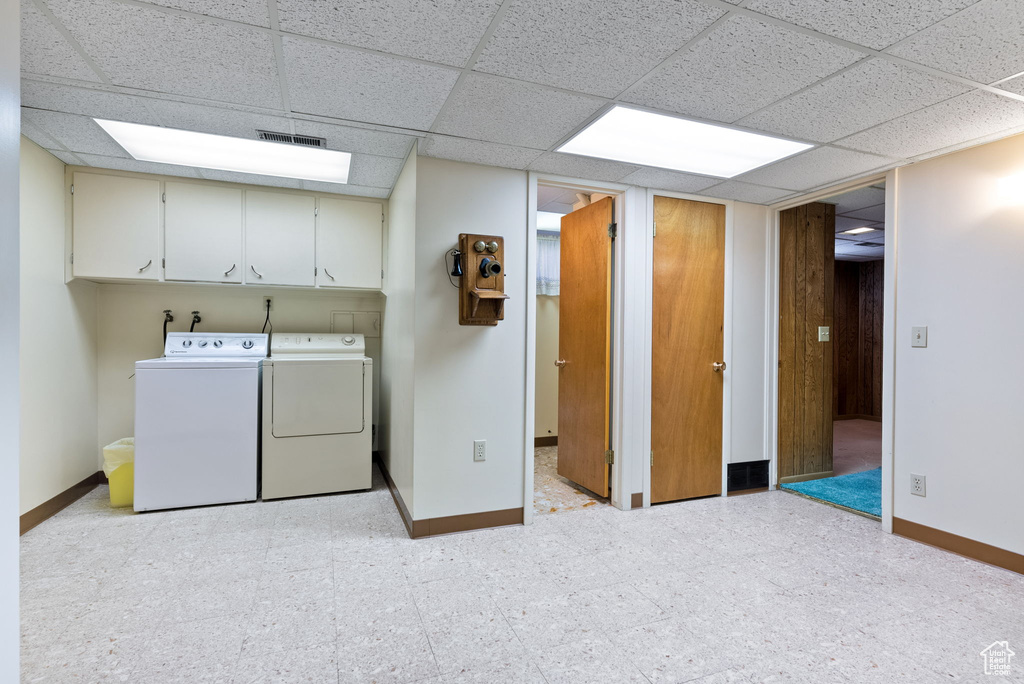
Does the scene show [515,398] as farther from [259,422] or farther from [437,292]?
[259,422]

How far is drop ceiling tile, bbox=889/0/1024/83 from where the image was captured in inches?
56.9

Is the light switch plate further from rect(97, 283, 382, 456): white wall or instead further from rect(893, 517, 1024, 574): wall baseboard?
rect(97, 283, 382, 456): white wall

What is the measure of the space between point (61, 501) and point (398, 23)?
3.51 meters

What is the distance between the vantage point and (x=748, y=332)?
358 centimetres

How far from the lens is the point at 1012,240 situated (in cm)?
237

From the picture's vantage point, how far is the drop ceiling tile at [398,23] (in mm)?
1482

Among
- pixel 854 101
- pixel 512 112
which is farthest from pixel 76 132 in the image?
pixel 854 101

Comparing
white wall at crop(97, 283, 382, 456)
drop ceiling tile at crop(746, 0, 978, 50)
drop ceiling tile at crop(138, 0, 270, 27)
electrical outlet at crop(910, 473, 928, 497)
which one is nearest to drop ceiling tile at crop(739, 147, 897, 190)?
drop ceiling tile at crop(746, 0, 978, 50)

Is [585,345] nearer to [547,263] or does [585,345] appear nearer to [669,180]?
[669,180]

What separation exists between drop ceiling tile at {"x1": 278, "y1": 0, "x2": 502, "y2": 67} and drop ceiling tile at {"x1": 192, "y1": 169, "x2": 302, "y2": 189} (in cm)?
192

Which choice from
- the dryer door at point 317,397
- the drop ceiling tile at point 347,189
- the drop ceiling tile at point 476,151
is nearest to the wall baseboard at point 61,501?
the dryer door at point 317,397

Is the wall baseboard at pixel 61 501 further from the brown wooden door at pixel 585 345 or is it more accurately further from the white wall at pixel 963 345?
the white wall at pixel 963 345

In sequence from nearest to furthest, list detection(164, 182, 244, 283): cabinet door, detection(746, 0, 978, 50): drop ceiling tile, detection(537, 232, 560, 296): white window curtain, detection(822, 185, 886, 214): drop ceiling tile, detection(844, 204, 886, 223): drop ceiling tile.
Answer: detection(746, 0, 978, 50): drop ceiling tile → detection(164, 182, 244, 283): cabinet door → detection(822, 185, 886, 214): drop ceiling tile → detection(844, 204, 886, 223): drop ceiling tile → detection(537, 232, 560, 296): white window curtain

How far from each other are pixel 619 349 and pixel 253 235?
274 cm
